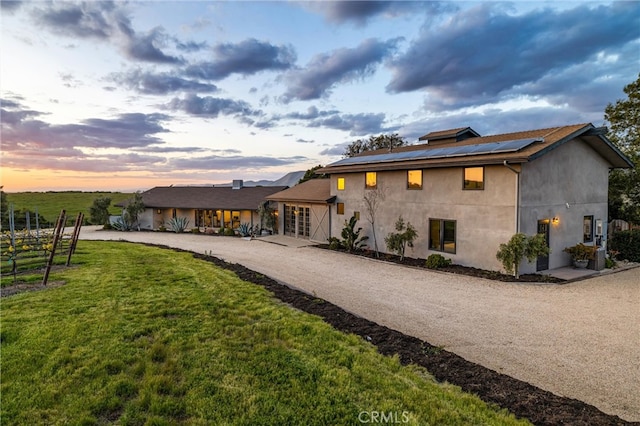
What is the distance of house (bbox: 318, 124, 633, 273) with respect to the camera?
1317 centimetres

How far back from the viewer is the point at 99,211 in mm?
33594

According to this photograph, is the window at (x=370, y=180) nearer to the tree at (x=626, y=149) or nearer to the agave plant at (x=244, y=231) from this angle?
the agave plant at (x=244, y=231)

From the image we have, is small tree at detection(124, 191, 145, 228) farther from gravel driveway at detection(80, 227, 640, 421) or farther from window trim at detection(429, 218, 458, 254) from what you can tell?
window trim at detection(429, 218, 458, 254)

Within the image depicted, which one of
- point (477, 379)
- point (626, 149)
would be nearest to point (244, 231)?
point (477, 379)

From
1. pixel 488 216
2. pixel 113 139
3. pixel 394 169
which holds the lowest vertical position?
pixel 488 216

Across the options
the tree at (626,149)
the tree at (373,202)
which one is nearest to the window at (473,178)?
the tree at (373,202)

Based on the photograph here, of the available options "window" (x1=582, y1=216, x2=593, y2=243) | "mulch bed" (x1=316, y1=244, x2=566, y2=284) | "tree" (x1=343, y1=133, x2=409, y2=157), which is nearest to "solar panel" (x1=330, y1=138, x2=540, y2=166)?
"mulch bed" (x1=316, y1=244, x2=566, y2=284)

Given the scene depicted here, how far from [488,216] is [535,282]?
3019mm

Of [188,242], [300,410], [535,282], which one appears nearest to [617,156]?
[535,282]

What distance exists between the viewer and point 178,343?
18.8 ft

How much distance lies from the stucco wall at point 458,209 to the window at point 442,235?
196 mm

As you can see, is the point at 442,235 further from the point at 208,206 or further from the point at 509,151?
the point at 208,206

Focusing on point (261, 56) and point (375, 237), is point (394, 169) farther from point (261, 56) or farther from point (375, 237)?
point (261, 56)

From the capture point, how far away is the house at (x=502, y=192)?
13172 millimetres
